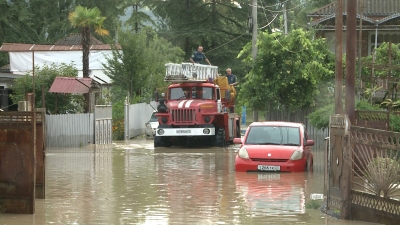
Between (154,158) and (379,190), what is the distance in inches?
626

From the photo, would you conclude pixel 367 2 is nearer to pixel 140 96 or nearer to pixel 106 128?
pixel 140 96

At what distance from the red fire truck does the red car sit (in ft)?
33.4

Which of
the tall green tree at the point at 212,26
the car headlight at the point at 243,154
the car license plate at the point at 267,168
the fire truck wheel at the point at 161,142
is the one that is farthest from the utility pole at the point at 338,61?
the tall green tree at the point at 212,26

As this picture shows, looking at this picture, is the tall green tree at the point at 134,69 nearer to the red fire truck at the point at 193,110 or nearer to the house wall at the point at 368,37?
the house wall at the point at 368,37

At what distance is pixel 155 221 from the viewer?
12.8 meters

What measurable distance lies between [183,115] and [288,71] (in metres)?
4.47

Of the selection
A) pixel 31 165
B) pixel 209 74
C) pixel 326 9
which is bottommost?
pixel 31 165

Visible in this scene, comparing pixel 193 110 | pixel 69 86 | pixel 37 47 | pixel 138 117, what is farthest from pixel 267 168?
pixel 37 47

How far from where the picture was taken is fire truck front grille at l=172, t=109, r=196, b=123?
32000mm

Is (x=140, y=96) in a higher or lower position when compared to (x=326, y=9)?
lower

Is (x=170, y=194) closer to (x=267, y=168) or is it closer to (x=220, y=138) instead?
(x=267, y=168)

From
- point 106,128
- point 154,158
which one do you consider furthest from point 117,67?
point 154,158

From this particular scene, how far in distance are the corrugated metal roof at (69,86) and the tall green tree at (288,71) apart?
26.1 ft

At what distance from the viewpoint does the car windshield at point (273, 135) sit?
21.3 m
